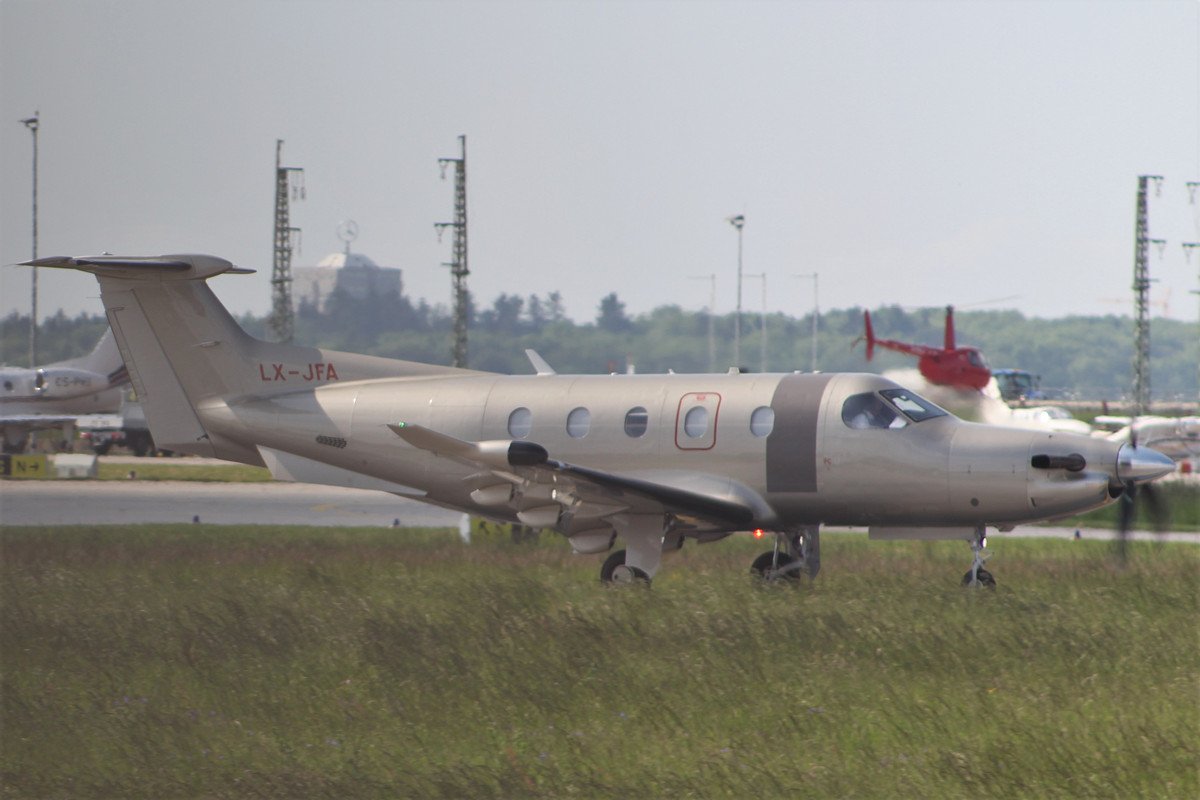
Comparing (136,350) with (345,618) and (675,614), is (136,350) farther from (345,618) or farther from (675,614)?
(675,614)

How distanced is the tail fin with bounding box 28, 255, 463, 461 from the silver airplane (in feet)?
0.08

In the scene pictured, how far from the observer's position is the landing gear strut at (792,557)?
56.5 ft

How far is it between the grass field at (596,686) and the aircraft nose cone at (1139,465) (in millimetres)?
1220

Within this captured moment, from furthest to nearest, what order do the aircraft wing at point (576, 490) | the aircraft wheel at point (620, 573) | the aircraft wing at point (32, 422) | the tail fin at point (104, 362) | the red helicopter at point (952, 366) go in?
the red helicopter at point (952, 366)
the tail fin at point (104, 362)
the aircraft wing at point (32, 422)
the aircraft wheel at point (620, 573)
the aircraft wing at point (576, 490)

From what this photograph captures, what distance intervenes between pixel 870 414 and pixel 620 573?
341cm

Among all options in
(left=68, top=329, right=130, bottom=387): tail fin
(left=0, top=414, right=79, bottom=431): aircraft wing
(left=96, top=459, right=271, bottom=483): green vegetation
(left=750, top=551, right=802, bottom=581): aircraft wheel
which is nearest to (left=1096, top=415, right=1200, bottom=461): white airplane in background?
(left=96, top=459, right=271, bottom=483): green vegetation

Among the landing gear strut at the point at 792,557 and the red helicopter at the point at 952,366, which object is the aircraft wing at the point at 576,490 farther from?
the red helicopter at the point at 952,366

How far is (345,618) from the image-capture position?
45.0 ft

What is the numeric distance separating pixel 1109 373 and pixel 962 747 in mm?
137504

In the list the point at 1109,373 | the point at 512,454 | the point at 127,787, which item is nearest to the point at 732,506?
the point at 512,454

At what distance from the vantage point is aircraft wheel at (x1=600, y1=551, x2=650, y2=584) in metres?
16.7

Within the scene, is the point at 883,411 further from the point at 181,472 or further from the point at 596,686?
the point at 181,472

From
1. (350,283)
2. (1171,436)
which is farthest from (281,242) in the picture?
(1171,436)

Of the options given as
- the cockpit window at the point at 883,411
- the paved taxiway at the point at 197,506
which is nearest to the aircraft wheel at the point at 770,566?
the cockpit window at the point at 883,411
